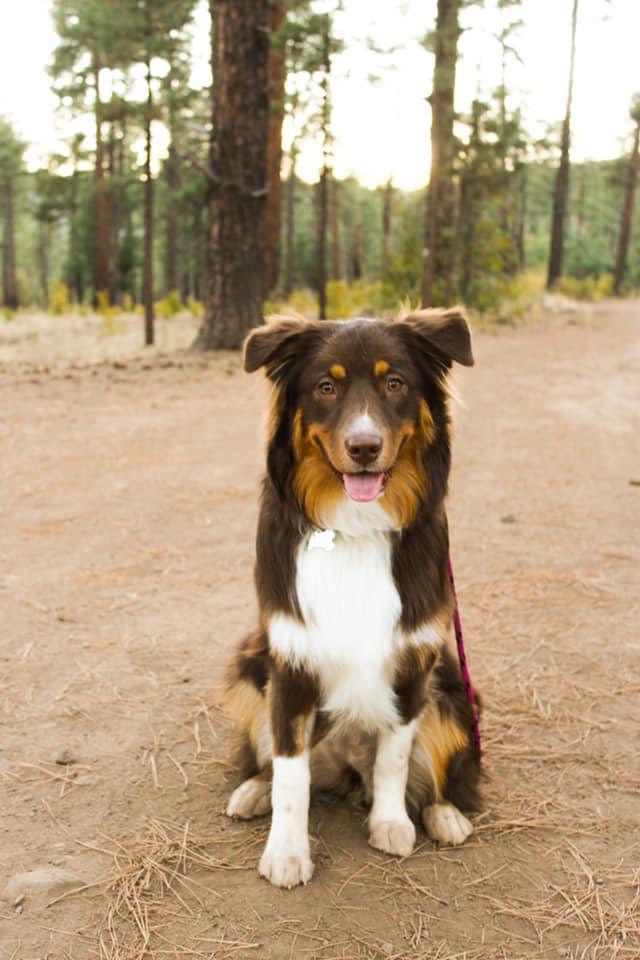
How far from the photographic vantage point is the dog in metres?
2.62

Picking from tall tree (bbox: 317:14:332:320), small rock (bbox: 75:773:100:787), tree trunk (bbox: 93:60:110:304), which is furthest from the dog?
tree trunk (bbox: 93:60:110:304)

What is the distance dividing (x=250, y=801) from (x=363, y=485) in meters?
1.26

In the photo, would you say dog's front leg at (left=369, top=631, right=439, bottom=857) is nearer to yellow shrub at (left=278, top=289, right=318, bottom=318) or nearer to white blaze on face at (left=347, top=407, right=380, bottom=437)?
white blaze on face at (left=347, top=407, right=380, bottom=437)

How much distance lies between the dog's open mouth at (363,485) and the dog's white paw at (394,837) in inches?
44.8

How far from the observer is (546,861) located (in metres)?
2.73

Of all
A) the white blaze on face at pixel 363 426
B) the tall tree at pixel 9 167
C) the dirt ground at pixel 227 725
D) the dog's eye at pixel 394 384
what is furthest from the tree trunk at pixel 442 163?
the tall tree at pixel 9 167

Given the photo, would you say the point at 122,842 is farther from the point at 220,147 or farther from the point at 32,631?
the point at 220,147

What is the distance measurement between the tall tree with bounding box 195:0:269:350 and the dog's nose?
10.7 m

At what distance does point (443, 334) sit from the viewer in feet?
9.04

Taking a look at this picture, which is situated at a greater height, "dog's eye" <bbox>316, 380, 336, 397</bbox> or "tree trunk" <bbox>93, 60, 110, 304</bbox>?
"tree trunk" <bbox>93, 60, 110, 304</bbox>

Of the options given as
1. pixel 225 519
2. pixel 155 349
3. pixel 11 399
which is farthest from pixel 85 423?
pixel 155 349

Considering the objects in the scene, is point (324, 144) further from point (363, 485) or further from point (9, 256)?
point (9, 256)

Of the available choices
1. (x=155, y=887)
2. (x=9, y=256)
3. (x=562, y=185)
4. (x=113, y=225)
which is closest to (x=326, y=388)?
(x=155, y=887)

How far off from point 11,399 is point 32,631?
21.9 feet
